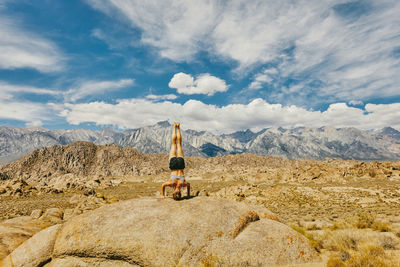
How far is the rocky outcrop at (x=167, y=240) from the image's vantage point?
6.41 meters

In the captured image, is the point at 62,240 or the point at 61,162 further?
the point at 61,162

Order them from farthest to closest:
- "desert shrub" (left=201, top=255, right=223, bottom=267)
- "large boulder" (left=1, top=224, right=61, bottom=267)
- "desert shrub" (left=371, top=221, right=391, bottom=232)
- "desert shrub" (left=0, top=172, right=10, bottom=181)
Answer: "desert shrub" (left=0, top=172, right=10, bottom=181) < "desert shrub" (left=371, top=221, right=391, bottom=232) < "large boulder" (left=1, top=224, right=61, bottom=267) < "desert shrub" (left=201, top=255, right=223, bottom=267)

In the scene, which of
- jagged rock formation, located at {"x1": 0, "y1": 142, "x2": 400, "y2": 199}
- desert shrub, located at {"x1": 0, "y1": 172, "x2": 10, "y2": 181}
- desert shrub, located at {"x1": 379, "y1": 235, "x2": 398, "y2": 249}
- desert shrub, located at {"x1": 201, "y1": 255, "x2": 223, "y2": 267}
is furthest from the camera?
desert shrub, located at {"x1": 0, "y1": 172, "x2": 10, "y2": 181}

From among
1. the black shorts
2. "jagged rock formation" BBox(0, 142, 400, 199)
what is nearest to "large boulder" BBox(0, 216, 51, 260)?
the black shorts

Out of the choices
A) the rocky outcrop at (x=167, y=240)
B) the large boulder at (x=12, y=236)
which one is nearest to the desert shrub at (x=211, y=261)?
the rocky outcrop at (x=167, y=240)

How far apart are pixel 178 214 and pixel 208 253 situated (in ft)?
5.41

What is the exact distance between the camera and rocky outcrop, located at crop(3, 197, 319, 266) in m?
6.41

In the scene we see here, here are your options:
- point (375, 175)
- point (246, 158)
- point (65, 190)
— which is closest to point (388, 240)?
point (375, 175)

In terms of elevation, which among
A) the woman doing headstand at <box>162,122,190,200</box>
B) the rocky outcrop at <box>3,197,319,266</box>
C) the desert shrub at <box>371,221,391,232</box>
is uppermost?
the woman doing headstand at <box>162,122,190,200</box>

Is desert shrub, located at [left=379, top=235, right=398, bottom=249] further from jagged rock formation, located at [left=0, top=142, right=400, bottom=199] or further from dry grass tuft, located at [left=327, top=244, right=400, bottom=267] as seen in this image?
jagged rock formation, located at [left=0, top=142, right=400, bottom=199]

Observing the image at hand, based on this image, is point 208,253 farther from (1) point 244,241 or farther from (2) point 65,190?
(2) point 65,190

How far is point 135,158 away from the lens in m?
170

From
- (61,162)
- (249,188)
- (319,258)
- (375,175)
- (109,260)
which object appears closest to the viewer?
(109,260)

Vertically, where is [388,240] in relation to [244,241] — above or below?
below
